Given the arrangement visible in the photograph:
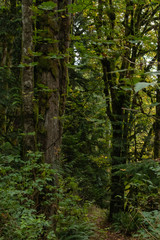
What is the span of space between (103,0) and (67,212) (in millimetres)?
7805

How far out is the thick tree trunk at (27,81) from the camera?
4793 millimetres

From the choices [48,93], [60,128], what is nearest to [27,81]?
[48,93]

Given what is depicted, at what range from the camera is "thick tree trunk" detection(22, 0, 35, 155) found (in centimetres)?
479

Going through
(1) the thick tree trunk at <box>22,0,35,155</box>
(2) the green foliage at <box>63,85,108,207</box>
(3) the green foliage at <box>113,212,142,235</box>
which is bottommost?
(3) the green foliage at <box>113,212,142,235</box>

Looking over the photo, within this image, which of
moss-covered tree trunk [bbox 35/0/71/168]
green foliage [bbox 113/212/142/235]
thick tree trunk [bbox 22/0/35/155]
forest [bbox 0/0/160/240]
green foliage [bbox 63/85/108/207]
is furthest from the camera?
green foliage [bbox 63/85/108/207]

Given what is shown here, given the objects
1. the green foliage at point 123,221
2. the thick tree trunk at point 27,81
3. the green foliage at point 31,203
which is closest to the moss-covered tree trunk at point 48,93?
the thick tree trunk at point 27,81

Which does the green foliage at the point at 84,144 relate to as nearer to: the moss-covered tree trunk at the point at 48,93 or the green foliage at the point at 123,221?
the green foliage at the point at 123,221

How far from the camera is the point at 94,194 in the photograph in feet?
35.1

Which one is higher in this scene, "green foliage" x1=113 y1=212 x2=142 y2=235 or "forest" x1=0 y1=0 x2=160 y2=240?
"forest" x1=0 y1=0 x2=160 y2=240

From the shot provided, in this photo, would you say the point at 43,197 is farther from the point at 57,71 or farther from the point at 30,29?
the point at 30,29

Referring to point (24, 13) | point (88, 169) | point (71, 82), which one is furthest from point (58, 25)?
point (88, 169)

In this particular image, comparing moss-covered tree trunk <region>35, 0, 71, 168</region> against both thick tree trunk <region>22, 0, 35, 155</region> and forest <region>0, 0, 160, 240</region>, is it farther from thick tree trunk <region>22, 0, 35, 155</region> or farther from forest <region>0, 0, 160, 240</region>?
thick tree trunk <region>22, 0, 35, 155</region>

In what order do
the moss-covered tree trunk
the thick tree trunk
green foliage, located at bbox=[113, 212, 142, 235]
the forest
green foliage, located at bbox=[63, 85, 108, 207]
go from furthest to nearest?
green foliage, located at bbox=[63, 85, 108, 207] < green foliage, located at bbox=[113, 212, 142, 235] < the moss-covered tree trunk < the thick tree trunk < the forest

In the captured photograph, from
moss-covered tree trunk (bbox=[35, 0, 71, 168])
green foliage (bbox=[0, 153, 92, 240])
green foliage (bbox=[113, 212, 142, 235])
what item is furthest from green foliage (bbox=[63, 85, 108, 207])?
moss-covered tree trunk (bbox=[35, 0, 71, 168])
